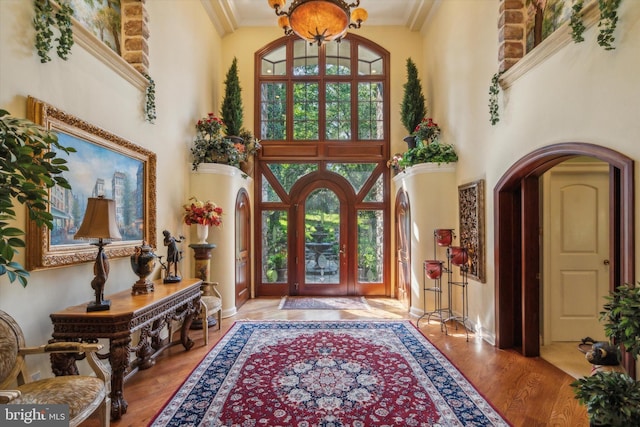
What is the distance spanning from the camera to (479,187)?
420cm

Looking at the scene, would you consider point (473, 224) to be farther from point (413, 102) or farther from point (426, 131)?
point (413, 102)

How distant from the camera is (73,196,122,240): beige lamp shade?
94.4 inches

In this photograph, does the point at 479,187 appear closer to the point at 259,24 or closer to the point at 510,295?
the point at 510,295

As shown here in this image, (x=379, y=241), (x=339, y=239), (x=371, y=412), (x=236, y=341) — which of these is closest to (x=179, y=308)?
(x=236, y=341)

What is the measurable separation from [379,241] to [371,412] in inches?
167

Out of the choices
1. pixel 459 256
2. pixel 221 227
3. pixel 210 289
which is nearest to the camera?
pixel 459 256

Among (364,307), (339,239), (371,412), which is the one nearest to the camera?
(371,412)

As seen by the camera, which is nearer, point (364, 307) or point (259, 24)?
point (364, 307)

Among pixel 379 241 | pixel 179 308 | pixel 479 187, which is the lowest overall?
pixel 179 308

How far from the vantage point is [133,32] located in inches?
142

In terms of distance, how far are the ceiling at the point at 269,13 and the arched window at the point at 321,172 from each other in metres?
0.50

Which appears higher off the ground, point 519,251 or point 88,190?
point 88,190

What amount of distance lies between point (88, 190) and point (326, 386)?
8.91 feet

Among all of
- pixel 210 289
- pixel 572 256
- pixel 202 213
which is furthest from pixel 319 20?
pixel 572 256
